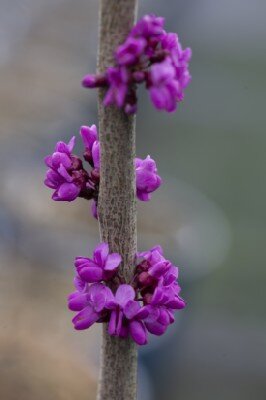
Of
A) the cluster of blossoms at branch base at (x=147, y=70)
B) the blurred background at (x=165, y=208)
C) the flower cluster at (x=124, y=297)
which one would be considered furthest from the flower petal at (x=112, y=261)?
the blurred background at (x=165, y=208)

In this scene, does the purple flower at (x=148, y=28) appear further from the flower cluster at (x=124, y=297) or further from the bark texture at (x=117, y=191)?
the flower cluster at (x=124, y=297)

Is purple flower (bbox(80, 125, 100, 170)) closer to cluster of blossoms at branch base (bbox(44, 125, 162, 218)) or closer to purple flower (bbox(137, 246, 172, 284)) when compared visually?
cluster of blossoms at branch base (bbox(44, 125, 162, 218))

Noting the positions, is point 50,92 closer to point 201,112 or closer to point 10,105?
point 10,105

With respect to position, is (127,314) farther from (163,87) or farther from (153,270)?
(163,87)

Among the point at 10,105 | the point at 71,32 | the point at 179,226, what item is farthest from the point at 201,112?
the point at 179,226

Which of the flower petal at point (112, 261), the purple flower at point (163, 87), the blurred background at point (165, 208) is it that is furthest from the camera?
the blurred background at point (165, 208)

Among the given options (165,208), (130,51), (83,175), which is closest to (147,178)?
(83,175)
